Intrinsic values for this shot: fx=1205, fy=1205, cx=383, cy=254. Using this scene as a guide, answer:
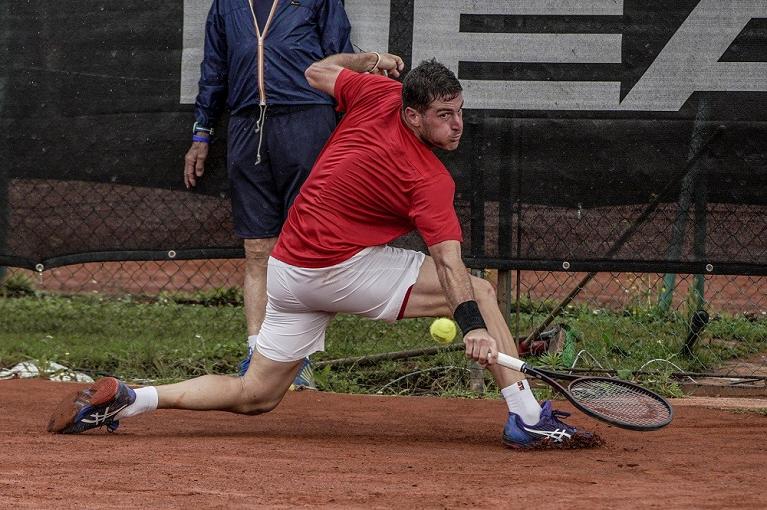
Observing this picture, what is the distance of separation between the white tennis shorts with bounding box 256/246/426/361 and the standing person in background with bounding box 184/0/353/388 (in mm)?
Answer: 1124

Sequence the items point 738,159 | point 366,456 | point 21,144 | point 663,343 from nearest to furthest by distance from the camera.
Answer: point 366,456, point 738,159, point 21,144, point 663,343

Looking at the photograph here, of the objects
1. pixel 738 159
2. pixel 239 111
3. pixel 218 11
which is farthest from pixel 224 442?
pixel 738 159

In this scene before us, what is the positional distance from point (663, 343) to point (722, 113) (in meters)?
1.47

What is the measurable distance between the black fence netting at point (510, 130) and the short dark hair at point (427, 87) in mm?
1649

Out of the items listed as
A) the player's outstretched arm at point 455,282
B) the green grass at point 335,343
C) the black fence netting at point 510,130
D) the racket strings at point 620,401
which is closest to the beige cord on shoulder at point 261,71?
the black fence netting at point 510,130

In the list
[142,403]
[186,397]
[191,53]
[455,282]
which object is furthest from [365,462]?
[191,53]

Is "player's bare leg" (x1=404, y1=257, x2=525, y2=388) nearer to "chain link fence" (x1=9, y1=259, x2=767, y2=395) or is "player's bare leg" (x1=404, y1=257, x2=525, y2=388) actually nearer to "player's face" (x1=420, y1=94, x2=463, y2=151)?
"player's face" (x1=420, y1=94, x2=463, y2=151)

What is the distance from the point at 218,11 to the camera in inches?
235

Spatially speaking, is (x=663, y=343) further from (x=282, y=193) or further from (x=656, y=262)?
(x=282, y=193)

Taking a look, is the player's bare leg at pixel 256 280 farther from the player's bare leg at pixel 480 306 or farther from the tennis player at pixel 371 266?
the player's bare leg at pixel 480 306

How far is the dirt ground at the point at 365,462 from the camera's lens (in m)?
3.52

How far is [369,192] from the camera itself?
4.46m

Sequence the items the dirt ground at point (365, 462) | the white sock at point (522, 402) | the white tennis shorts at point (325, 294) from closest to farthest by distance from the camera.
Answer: the dirt ground at point (365, 462), the white sock at point (522, 402), the white tennis shorts at point (325, 294)

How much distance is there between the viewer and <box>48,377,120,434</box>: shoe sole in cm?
458
